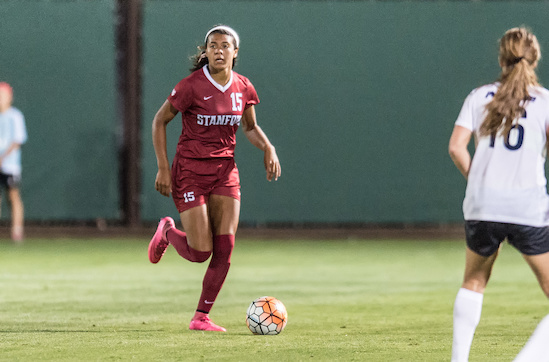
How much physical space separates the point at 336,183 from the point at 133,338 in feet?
30.4

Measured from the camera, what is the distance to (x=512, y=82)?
478 centimetres

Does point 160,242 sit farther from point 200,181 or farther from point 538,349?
point 538,349

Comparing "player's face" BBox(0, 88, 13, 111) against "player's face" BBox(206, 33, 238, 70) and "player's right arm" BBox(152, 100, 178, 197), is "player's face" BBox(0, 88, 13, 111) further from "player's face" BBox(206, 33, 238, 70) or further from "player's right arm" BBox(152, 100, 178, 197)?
"player's face" BBox(206, 33, 238, 70)

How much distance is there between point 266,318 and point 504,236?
2.25m

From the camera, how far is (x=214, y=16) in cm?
1516

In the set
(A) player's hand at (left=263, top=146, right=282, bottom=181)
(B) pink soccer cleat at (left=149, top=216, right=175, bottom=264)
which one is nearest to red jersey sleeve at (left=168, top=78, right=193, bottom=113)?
(A) player's hand at (left=263, top=146, right=282, bottom=181)

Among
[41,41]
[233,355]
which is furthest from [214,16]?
[233,355]

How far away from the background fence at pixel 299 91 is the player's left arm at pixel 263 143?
7.93 meters

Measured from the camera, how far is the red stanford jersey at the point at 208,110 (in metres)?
6.66

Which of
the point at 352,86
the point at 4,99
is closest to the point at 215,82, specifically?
the point at 4,99

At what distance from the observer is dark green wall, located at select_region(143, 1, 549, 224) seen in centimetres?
1515

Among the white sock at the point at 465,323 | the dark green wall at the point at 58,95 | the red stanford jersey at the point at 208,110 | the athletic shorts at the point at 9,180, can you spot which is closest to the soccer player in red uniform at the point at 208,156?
the red stanford jersey at the point at 208,110

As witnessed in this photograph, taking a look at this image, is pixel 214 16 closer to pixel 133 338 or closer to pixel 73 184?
pixel 73 184

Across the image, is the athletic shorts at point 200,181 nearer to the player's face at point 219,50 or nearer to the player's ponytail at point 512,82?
the player's face at point 219,50
